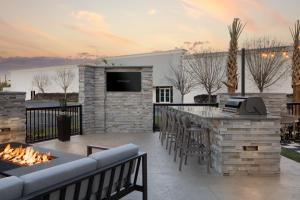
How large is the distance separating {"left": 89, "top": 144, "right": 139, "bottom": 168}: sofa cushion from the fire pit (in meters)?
0.88

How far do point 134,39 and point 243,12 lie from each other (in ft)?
19.6

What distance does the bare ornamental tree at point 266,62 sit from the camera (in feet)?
50.8

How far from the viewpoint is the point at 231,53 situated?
11.8m

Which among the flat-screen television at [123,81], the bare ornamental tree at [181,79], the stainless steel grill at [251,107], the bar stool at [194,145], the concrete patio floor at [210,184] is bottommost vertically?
the concrete patio floor at [210,184]

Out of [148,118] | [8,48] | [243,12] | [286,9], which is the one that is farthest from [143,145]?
[8,48]

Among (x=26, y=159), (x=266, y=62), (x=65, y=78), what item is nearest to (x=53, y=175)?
(x=26, y=159)

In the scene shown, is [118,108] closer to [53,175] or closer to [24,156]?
[24,156]

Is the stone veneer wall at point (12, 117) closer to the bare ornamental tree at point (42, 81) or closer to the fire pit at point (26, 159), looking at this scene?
the fire pit at point (26, 159)

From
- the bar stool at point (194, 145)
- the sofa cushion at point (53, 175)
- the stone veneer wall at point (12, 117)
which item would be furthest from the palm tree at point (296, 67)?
the sofa cushion at point (53, 175)

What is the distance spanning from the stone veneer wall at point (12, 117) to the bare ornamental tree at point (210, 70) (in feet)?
44.3

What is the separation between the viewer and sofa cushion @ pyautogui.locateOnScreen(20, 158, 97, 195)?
201cm

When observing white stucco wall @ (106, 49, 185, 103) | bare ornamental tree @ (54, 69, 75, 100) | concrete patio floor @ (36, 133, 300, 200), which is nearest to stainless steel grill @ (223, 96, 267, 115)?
concrete patio floor @ (36, 133, 300, 200)

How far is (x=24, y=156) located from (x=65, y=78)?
27.2m

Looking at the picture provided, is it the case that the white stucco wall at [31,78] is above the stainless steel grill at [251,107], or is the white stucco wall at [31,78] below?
above
